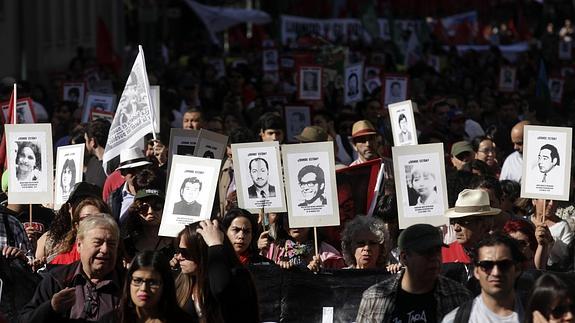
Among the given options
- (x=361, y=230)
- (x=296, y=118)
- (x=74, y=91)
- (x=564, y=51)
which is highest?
(x=564, y=51)

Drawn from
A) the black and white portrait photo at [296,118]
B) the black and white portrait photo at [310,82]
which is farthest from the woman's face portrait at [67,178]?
the black and white portrait photo at [310,82]

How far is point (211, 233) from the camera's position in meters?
8.91

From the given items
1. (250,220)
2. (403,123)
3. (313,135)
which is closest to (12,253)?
(250,220)

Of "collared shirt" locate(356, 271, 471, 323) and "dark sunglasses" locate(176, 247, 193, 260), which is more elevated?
"dark sunglasses" locate(176, 247, 193, 260)

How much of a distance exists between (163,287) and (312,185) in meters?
2.67

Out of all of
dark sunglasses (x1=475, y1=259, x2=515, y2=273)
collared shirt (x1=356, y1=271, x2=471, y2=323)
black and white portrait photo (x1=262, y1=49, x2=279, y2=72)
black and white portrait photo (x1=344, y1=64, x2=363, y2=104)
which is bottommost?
collared shirt (x1=356, y1=271, x2=471, y2=323)

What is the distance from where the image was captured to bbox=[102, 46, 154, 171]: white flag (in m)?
13.1

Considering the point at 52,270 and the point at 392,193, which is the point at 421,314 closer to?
the point at 52,270

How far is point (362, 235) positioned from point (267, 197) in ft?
4.10

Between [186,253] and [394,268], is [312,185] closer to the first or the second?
[394,268]

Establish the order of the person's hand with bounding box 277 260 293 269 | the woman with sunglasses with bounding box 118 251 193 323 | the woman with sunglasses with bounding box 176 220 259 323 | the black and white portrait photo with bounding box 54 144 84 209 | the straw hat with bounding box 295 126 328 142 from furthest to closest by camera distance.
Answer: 1. the straw hat with bounding box 295 126 328 142
2. the black and white portrait photo with bounding box 54 144 84 209
3. the person's hand with bounding box 277 260 293 269
4. the woman with sunglasses with bounding box 176 220 259 323
5. the woman with sunglasses with bounding box 118 251 193 323

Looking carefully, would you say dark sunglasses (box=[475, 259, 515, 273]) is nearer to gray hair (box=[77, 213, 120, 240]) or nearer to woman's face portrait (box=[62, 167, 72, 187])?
gray hair (box=[77, 213, 120, 240])

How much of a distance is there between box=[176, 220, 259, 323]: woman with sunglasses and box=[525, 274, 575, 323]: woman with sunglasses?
1.50 m

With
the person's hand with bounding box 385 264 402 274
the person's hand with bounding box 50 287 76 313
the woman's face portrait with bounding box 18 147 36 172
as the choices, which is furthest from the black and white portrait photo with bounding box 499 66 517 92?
the person's hand with bounding box 50 287 76 313
